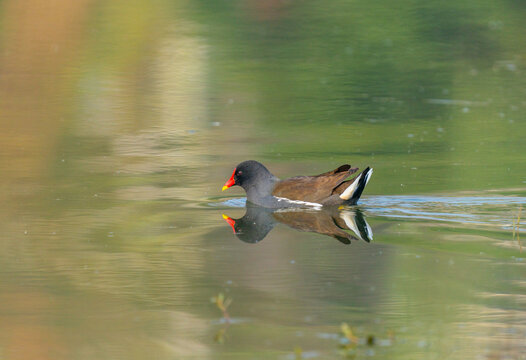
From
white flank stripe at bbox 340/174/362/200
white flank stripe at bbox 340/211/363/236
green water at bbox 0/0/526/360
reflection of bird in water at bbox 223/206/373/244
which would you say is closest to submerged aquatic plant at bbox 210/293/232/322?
green water at bbox 0/0/526/360

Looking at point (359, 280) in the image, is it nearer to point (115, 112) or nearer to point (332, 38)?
point (115, 112)

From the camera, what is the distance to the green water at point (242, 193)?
704cm

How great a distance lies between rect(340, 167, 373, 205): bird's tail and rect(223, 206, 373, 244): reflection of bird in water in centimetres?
14

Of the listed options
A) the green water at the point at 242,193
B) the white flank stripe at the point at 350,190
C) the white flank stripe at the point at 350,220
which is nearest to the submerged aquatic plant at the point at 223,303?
the green water at the point at 242,193

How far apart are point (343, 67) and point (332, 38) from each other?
3.90 metres

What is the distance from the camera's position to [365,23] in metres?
27.2

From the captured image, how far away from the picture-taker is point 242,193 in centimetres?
1241

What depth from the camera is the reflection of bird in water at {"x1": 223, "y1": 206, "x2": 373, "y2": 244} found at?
9984mm

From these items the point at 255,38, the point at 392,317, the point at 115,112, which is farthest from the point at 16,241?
the point at 255,38

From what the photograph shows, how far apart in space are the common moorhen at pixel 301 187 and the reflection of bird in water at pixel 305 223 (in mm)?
97

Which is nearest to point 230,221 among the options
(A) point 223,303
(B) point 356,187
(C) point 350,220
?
(C) point 350,220

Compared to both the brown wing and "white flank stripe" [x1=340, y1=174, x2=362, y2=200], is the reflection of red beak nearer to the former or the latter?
the brown wing

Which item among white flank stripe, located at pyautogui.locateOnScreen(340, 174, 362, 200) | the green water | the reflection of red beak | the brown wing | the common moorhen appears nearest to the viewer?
the green water

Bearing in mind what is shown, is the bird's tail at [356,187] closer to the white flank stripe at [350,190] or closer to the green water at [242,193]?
the white flank stripe at [350,190]
